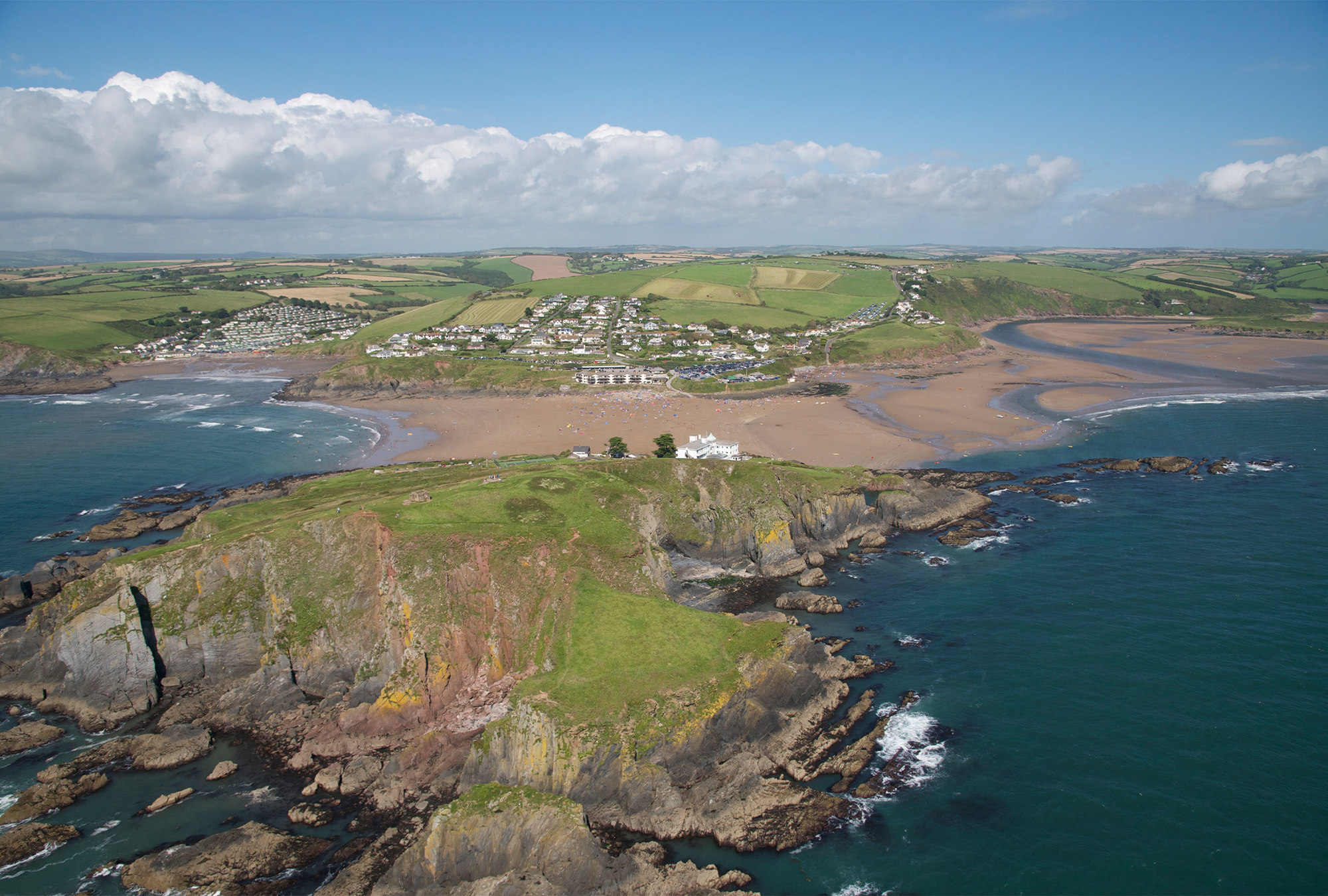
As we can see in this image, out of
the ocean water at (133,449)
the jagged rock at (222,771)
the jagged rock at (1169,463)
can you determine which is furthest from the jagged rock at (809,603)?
the ocean water at (133,449)

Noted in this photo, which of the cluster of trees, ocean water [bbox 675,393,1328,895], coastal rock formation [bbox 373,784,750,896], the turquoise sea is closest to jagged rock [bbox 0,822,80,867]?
the turquoise sea

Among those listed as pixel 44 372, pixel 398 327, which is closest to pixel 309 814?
pixel 44 372

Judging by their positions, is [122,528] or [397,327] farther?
[397,327]

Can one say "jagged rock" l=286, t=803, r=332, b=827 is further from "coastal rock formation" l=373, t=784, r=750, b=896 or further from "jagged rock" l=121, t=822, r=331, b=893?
"coastal rock formation" l=373, t=784, r=750, b=896

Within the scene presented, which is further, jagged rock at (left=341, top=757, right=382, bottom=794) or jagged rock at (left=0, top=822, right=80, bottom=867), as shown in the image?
jagged rock at (left=341, top=757, right=382, bottom=794)

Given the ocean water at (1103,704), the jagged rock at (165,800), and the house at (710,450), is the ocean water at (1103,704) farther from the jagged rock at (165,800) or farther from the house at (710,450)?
the jagged rock at (165,800)

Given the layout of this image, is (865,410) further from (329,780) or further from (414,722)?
(329,780)

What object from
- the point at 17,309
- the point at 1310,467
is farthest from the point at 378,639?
the point at 17,309
